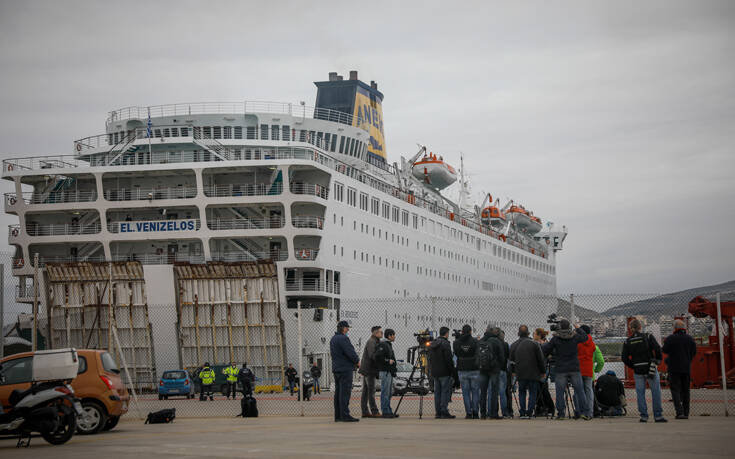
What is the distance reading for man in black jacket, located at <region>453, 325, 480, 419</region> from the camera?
1489cm

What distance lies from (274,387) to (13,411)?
21.9 m

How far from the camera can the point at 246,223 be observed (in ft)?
119

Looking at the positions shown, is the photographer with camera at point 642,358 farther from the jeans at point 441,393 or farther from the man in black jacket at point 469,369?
the jeans at point 441,393

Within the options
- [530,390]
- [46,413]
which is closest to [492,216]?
[530,390]

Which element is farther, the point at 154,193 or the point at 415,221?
the point at 415,221

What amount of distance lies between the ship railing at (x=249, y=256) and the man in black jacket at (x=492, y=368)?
21.8m

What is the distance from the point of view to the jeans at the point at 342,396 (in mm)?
14688

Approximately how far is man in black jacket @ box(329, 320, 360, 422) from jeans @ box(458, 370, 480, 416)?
1.90 meters

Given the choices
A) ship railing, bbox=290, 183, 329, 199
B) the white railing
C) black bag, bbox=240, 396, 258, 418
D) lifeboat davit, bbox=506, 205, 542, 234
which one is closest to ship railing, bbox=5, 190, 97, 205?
the white railing

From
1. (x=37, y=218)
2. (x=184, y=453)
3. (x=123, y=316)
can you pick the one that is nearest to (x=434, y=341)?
(x=184, y=453)

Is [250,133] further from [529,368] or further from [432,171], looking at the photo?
[529,368]

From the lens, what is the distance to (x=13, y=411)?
11.5m

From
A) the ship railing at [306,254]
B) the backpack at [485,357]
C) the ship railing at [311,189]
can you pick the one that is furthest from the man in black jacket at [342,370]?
the ship railing at [311,189]

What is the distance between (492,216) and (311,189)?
42.2 metres
